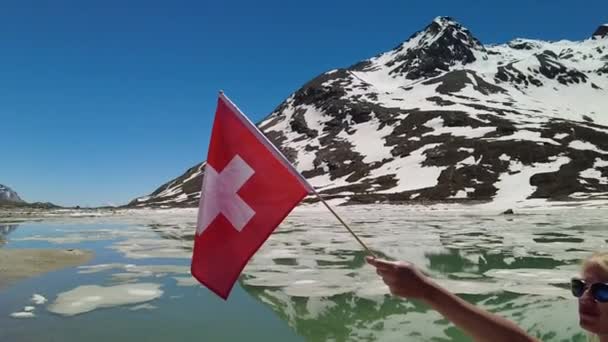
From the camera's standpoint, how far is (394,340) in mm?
8648

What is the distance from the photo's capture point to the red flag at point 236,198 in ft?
16.8

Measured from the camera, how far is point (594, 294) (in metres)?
2.62

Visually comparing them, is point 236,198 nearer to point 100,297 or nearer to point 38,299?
point 100,297

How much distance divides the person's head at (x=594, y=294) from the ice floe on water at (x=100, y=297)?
1046 cm

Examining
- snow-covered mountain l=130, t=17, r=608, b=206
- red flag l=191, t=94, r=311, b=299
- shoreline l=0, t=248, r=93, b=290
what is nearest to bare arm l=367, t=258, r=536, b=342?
red flag l=191, t=94, r=311, b=299

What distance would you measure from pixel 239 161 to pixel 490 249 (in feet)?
60.3

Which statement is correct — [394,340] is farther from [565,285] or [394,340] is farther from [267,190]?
[565,285]

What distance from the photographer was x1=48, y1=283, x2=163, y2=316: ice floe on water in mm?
11298

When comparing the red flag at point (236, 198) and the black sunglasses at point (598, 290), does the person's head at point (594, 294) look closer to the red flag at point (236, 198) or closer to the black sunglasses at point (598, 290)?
the black sunglasses at point (598, 290)

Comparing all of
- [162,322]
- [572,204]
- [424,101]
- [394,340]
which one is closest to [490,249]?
[394,340]

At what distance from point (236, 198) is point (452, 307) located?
304cm

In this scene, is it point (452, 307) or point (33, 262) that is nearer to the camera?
point (452, 307)

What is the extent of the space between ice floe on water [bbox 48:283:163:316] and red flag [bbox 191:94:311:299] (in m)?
7.01

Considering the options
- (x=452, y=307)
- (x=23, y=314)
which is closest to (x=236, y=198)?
(x=452, y=307)
